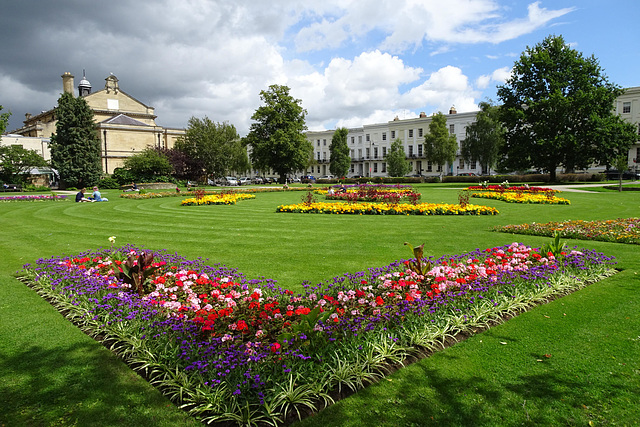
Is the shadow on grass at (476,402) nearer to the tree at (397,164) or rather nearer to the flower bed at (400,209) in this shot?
the flower bed at (400,209)

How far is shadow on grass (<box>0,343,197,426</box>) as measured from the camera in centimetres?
264

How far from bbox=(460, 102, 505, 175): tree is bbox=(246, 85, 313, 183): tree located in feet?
76.9

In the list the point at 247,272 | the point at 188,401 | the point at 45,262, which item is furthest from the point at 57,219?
the point at 188,401

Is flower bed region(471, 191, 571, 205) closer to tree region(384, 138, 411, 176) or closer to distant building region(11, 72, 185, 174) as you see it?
tree region(384, 138, 411, 176)

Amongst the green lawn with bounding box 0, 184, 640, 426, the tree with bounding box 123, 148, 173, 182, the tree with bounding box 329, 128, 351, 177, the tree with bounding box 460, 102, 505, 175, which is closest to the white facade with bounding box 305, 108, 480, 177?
the tree with bounding box 460, 102, 505, 175

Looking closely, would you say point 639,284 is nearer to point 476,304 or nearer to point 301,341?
point 476,304

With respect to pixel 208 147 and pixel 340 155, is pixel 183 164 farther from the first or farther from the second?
pixel 340 155

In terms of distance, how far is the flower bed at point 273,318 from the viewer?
288 centimetres

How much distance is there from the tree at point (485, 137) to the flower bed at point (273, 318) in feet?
162

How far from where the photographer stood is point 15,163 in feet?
138

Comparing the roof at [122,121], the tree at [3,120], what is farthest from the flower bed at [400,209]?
the roof at [122,121]

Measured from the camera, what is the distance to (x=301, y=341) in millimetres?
3271

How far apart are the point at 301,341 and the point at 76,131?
46.1m

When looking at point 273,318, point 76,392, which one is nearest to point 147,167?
point 273,318
